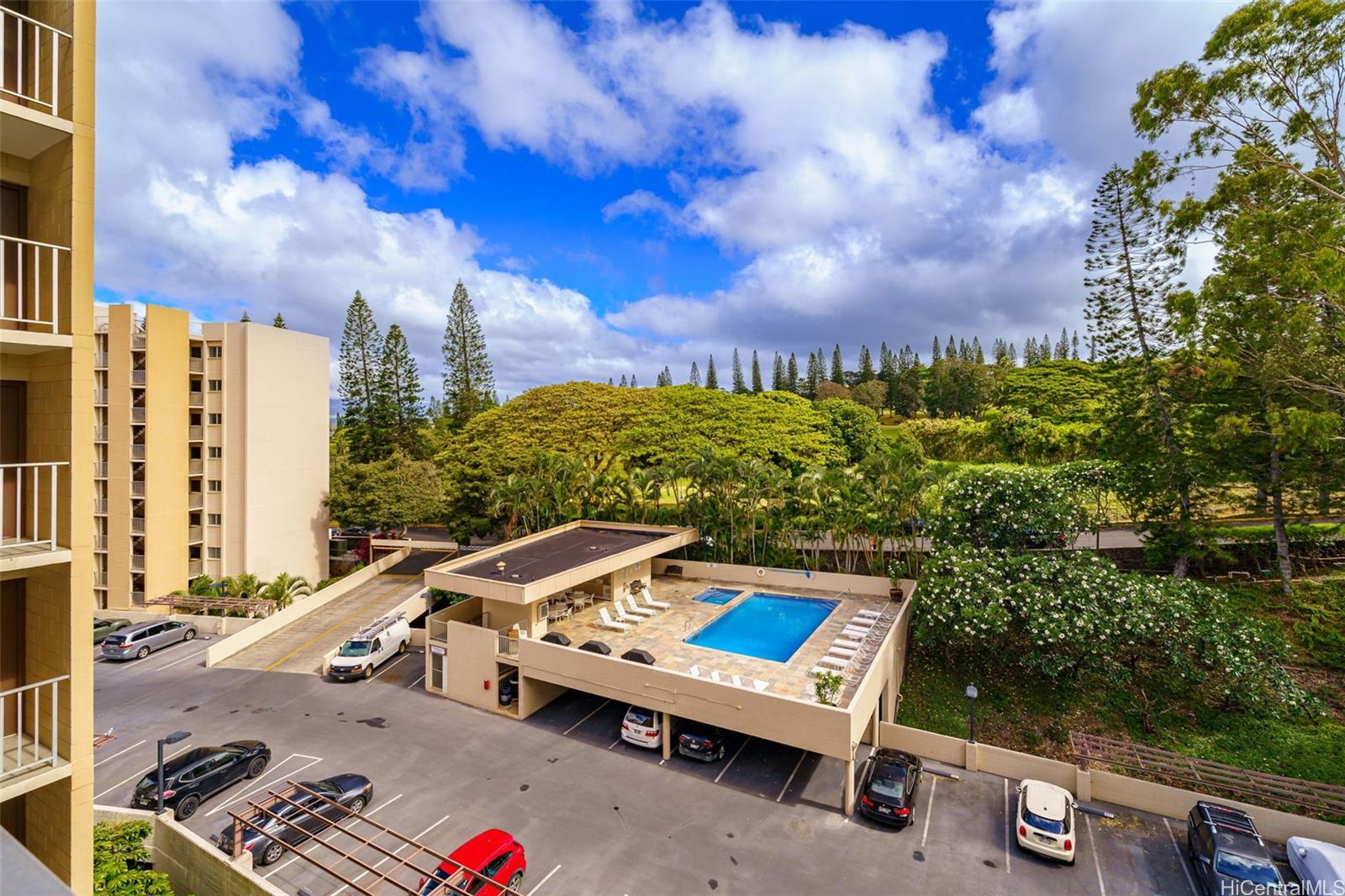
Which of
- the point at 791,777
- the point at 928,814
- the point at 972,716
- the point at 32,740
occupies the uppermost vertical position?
the point at 32,740

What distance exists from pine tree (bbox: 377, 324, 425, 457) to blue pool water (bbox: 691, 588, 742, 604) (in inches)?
1069

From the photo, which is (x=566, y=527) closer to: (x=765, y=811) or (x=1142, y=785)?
(x=765, y=811)

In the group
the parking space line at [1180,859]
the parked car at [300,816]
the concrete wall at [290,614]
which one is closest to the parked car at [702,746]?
the parked car at [300,816]

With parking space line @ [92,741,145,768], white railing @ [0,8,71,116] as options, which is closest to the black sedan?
white railing @ [0,8,71,116]

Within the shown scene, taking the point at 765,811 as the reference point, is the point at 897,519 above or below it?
above

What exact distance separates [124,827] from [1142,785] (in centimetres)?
1847

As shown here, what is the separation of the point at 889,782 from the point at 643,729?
18.2ft

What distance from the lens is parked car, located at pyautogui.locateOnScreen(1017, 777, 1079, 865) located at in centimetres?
1067

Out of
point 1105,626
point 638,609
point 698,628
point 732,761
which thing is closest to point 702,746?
point 732,761

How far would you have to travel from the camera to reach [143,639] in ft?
69.3

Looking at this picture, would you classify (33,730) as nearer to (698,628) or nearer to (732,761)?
(732,761)

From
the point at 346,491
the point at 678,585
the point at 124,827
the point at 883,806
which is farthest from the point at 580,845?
the point at 346,491

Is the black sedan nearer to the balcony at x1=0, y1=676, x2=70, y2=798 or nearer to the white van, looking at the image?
the balcony at x1=0, y1=676, x2=70, y2=798

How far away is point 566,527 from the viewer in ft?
84.4
